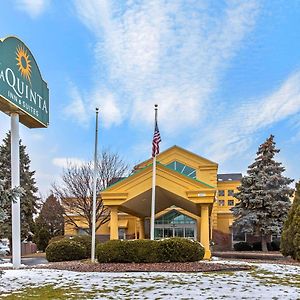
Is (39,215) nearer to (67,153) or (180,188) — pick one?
(67,153)

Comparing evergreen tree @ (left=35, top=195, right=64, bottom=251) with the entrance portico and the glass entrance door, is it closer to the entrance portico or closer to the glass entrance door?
the glass entrance door

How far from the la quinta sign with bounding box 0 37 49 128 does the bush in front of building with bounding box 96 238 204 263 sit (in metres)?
6.65

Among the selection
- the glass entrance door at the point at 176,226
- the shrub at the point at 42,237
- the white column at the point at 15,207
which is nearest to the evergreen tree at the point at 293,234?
the glass entrance door at the point at 176,226

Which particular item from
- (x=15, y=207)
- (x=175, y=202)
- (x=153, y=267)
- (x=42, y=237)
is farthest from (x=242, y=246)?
(x=15, y=207)

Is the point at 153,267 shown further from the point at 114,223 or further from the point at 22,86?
the point at 22,86

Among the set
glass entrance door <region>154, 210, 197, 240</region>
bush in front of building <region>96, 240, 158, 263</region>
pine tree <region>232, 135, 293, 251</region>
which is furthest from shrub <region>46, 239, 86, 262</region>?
pine tree <region>232, 135, 293, 251</region>

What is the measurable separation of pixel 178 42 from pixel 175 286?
8.68 meters

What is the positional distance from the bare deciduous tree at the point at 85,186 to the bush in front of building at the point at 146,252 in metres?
18.3

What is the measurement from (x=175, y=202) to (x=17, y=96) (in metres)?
13.1

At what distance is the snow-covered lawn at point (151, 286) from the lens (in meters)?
9.54

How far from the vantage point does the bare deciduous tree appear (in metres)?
36.2

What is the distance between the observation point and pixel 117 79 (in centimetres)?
1842

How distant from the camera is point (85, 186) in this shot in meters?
36.2

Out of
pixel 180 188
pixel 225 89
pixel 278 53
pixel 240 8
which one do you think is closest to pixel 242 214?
pixel 180 188
